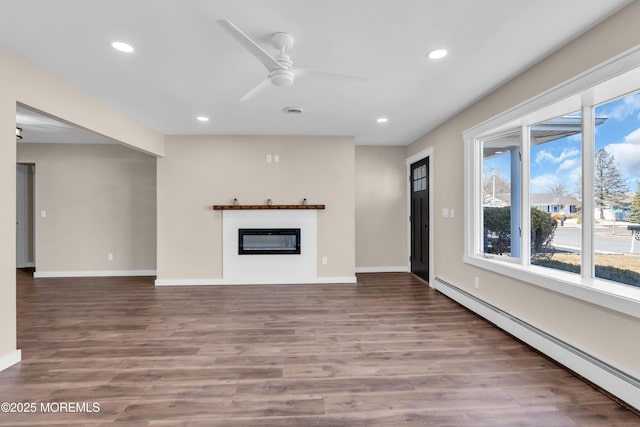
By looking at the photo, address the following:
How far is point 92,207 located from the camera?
18.2 ft

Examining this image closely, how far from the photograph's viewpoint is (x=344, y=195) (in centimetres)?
503

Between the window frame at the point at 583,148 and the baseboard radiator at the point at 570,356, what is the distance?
0.39 meters

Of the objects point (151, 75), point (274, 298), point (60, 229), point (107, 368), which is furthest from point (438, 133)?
point (60, 229)

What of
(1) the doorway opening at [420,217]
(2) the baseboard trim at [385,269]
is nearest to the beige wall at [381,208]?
(2) the baseboard trim at [385,269]

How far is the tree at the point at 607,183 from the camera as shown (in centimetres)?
214

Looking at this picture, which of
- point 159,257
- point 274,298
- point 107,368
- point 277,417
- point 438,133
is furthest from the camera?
point 159,257

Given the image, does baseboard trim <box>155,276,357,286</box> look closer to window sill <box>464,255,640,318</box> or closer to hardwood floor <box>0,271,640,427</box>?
hardwood floor <box>0,271,640,427</box>

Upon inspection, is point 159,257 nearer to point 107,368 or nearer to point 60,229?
point 60,229

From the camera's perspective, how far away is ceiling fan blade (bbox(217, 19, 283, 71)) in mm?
1662

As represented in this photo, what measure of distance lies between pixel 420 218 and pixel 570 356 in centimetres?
322

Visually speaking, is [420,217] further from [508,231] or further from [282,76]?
[282,76]

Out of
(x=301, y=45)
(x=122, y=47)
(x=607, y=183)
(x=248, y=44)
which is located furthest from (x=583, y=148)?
(x=122, y=47)

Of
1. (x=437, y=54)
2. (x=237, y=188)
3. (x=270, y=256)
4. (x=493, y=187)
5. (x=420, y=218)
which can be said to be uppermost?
(x=437, y=54)

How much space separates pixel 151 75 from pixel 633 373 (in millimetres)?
4220
